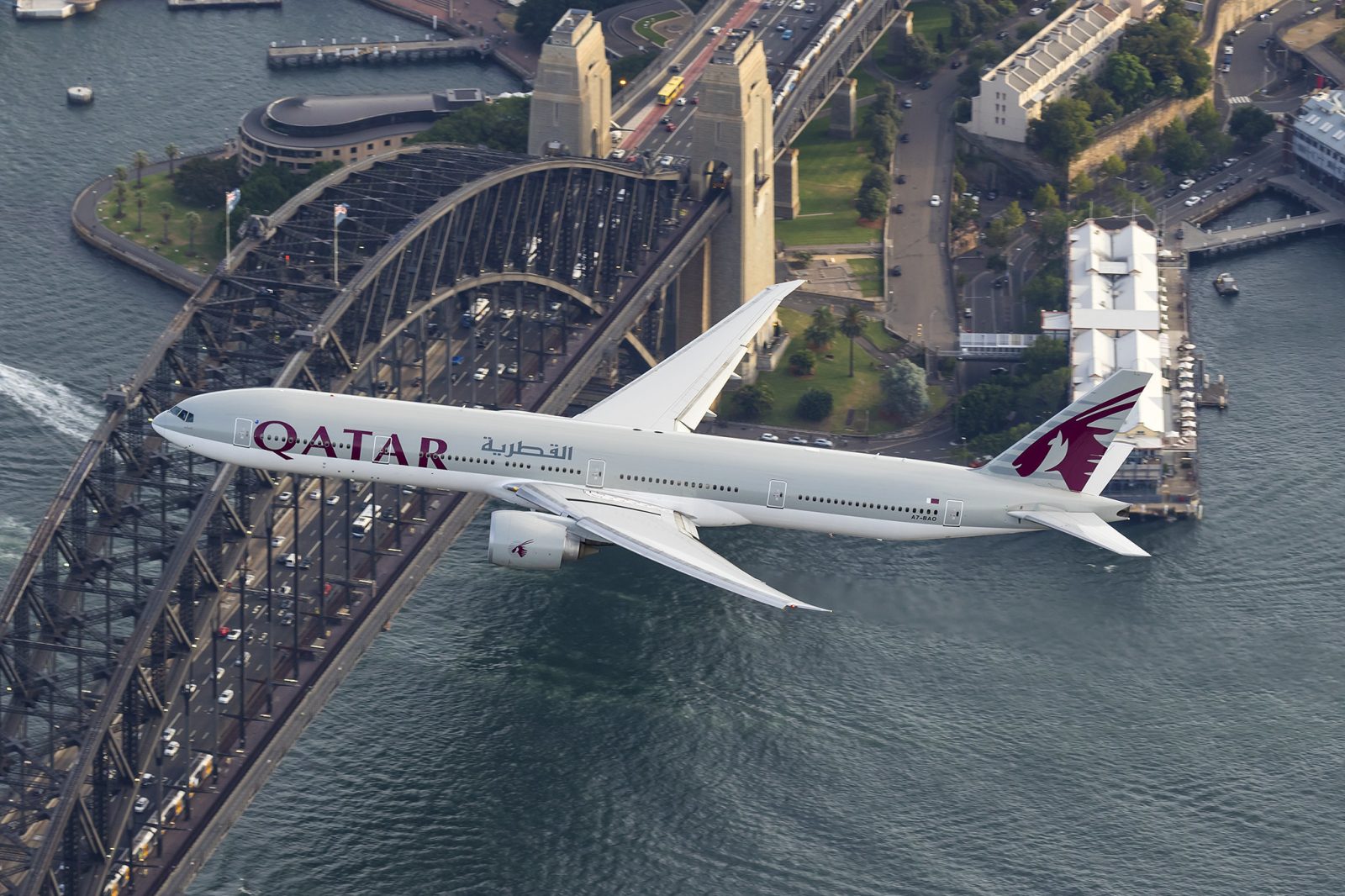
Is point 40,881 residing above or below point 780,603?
below
